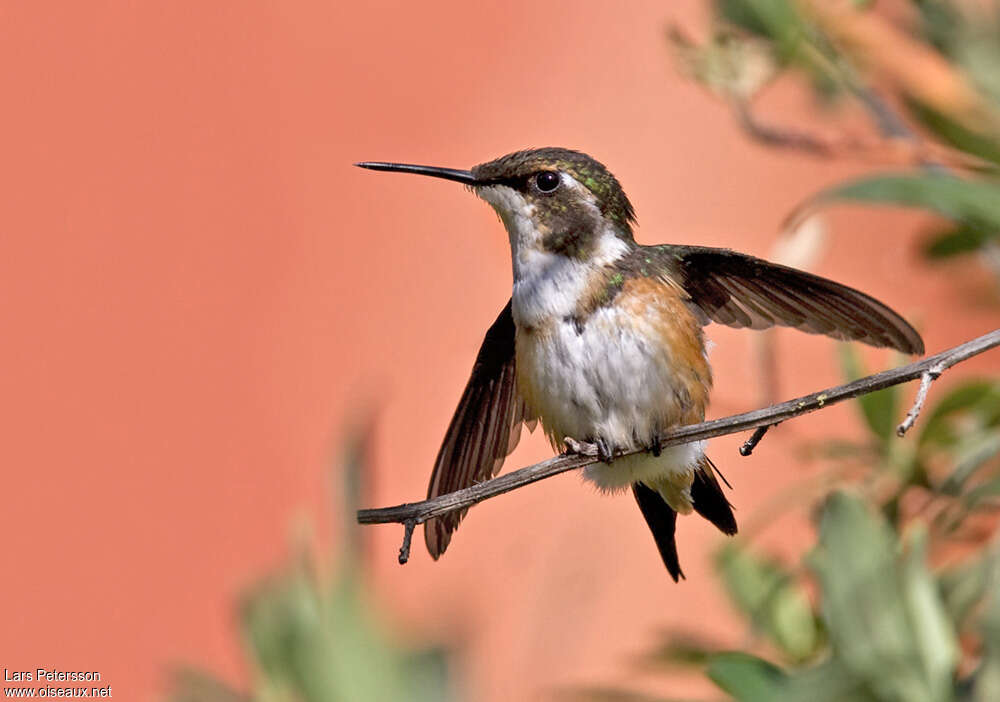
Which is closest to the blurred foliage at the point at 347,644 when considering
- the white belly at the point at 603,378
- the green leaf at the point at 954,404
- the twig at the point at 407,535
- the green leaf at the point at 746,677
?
the twig at the point at 407,535

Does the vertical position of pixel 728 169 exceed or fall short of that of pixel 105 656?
it exceeds it

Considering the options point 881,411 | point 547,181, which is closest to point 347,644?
point 547,181

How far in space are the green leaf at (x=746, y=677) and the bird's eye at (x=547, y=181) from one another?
66 centimetres

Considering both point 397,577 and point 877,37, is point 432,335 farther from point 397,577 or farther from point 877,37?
point 877,37

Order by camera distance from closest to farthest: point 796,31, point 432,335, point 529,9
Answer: point 796,31, point 432,335, point 529,9

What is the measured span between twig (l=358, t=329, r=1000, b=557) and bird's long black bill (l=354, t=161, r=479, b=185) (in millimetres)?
395

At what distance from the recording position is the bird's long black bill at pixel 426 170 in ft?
4.93

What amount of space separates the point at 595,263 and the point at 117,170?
2892mm

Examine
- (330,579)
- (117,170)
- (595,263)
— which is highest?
(117,170)

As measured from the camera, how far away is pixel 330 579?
5.19 feet

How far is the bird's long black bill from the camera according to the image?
1.50 metres

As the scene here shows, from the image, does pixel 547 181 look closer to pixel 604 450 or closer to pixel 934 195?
pixel 604 450

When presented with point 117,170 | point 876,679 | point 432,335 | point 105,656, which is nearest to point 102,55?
point 117,170

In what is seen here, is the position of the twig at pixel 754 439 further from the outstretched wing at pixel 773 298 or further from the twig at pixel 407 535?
the twig at pixel 407 535
